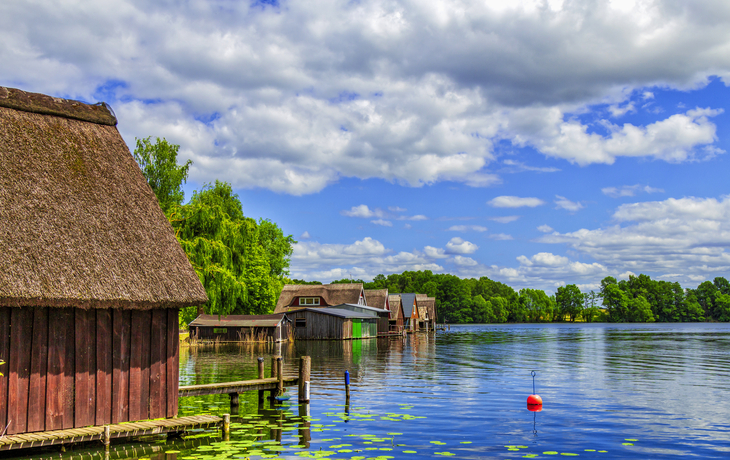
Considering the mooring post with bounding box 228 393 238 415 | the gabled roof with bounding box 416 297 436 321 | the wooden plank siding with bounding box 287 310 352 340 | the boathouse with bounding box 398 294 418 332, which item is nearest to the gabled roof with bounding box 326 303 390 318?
the wooden plank siding with bounding box 287 310 352 340

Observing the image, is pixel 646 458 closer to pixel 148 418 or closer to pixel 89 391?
pixel 148 418

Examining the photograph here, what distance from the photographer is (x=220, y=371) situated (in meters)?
32.7

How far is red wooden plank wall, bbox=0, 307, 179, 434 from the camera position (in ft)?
42.2

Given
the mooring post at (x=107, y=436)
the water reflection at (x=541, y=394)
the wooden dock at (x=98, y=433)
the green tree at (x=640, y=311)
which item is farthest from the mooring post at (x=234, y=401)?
the green tree at (x=640, y=311)

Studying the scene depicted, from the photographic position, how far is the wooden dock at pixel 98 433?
1227 cm

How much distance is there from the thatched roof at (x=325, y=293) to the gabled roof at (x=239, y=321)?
14222mm

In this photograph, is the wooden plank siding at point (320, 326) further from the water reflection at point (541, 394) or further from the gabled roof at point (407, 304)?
the gabled roof at point (407, 304)

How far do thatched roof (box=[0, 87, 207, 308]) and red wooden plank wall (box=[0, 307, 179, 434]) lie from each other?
0.89 meters

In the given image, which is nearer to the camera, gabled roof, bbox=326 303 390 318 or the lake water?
the lake water

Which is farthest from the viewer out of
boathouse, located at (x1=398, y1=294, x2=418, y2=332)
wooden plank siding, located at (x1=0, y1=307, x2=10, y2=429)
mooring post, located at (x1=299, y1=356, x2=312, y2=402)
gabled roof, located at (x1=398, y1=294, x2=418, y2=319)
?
boathouse, located at (x1=398, y1=294, x2=418, y2=332)

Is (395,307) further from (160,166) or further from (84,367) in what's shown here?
(84,367)

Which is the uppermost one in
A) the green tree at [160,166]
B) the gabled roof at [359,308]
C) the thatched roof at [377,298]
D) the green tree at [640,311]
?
the green tree at [160,166]

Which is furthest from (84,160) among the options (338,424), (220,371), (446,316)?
(446,316)

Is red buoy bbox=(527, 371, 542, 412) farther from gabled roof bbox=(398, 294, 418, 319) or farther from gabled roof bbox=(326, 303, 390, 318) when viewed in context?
gabled roof bbox=(398, 294, 418, 319)
